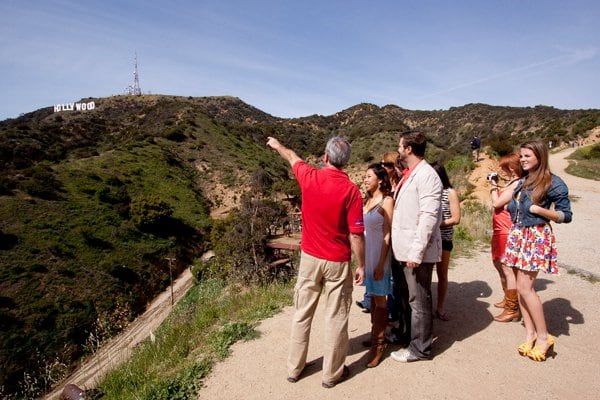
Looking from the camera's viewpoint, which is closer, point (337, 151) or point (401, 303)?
point (337, 151)

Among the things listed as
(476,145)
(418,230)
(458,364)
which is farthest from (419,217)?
(476,145)

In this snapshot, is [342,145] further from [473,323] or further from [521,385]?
[473,323]

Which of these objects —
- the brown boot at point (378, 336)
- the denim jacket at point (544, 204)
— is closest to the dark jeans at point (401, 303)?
the brown boot at point (378, 336)

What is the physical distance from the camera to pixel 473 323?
13.8 feet

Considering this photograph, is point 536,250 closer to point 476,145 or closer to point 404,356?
point 404,356

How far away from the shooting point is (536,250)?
325 cm

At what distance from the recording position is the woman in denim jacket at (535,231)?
3125 mm

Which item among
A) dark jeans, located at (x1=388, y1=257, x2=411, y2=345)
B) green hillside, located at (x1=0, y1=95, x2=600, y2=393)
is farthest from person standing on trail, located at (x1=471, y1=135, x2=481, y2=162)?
dark jeans, located at (x1=388, y1=257, x2=411, y2=345)

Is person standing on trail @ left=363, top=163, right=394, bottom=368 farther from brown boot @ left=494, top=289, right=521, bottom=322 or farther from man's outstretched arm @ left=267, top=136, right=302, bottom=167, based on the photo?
brown boot @ left=494, top=289, right=521, bottom=322

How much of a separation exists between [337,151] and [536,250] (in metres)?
2.14

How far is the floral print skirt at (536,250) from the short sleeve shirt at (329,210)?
1.71 metres

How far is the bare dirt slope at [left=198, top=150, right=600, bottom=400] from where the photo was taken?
299cm

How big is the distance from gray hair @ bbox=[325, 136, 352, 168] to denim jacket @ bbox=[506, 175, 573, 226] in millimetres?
1842

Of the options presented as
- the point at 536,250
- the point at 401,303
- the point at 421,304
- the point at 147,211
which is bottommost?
the point at 147,211
